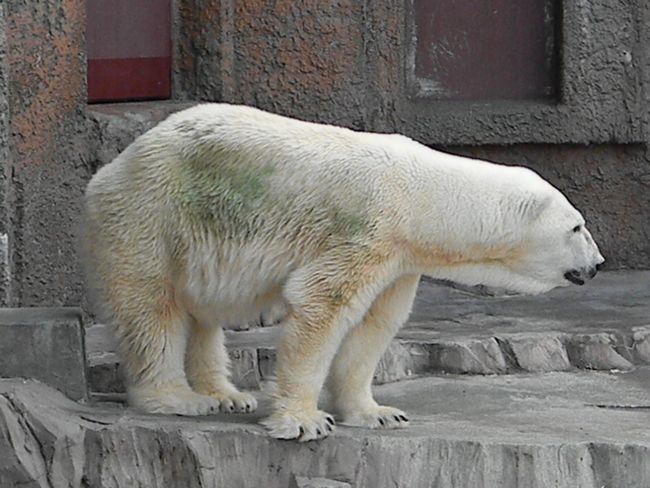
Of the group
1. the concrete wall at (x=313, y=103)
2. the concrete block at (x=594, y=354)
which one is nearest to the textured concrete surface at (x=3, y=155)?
the concrete wall at (x=313, y=103)

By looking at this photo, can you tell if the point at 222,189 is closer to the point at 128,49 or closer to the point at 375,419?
the point at 375,419

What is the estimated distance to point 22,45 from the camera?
20.5 feet

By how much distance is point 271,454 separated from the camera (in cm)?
508

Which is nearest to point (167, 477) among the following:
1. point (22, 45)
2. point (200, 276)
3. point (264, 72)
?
point (200, 276)

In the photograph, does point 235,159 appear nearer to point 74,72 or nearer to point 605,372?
point 74,72

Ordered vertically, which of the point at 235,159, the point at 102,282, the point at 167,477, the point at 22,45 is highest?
the point at 22,45

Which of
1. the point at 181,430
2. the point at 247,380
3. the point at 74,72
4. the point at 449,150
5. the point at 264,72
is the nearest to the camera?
the point at 181,430

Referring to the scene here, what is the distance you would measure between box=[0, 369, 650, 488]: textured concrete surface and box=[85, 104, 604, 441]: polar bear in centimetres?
12

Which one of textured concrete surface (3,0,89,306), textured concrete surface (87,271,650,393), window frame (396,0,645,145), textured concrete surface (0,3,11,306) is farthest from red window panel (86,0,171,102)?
window frame (396,0,645,145)

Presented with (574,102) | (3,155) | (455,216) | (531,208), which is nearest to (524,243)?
(531,208)

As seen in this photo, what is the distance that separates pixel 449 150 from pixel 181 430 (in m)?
3.22

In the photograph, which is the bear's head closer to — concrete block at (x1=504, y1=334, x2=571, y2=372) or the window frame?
concrete block at (x1=504, y1=334, x2=571, y2=372)

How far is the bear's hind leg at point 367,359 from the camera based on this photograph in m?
5.25

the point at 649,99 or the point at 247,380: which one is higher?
the point at 649,99
